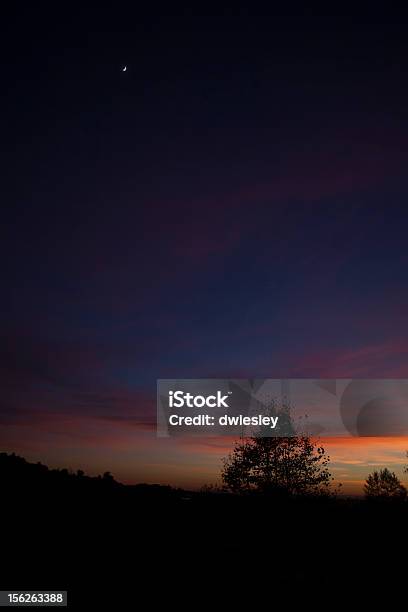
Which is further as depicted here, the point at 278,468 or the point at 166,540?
the point at 278,468

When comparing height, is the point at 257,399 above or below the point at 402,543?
above

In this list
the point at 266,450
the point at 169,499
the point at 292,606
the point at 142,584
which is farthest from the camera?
the point at 266,450

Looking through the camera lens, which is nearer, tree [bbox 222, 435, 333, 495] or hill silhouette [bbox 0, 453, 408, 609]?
hill silhouette [bbox 0, 453, 408, 609]

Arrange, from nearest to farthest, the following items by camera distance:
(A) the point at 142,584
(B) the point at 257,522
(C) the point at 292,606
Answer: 1. (C) the point at 292,606
2. (A) the point at 142,584
3. (B) the point at 257,522

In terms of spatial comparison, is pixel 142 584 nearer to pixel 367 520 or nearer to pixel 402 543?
pixel 402 543

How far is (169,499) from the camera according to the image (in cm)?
2536

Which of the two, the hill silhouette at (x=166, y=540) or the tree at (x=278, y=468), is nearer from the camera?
the hill silhouette at (x=166, y=540)

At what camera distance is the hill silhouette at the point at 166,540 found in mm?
13781

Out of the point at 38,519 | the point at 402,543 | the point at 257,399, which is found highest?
the point at 257,399

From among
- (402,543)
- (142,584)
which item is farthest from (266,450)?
(142,584)

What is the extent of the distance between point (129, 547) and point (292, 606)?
20.0 ft

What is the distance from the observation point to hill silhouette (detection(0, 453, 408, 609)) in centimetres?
1378

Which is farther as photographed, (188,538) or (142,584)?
(188,538)

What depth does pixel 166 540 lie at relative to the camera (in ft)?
57.1
